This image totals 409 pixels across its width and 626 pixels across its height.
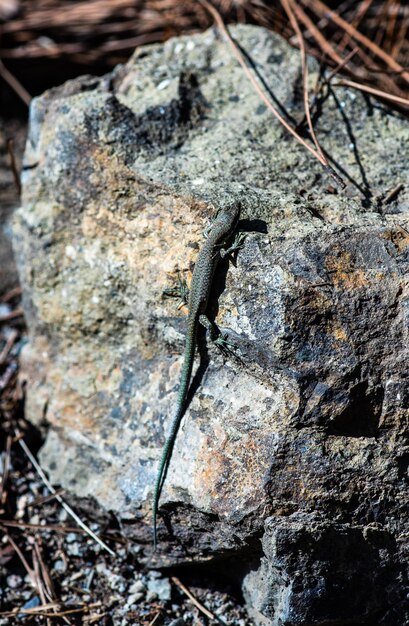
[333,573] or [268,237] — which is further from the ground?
[268,237]

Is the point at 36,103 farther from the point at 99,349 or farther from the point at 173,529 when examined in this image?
the point at 173,529

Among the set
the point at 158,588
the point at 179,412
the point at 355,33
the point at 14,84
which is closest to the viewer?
the point at 179,412

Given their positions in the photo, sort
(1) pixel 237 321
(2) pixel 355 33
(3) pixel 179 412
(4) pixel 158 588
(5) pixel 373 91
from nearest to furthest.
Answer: (1) pixel 237 321 → (3) pixel 179 412 → (4) pixel 158 588 → (5) pixel 373 91 → (2) pixel 355 33

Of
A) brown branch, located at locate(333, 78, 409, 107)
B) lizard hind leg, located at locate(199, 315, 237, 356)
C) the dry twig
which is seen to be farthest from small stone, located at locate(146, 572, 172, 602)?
brown branch, located at locate(333, 78, 409, 107)

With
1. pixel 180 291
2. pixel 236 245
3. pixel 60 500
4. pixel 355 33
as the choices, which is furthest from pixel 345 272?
pixel 355 33

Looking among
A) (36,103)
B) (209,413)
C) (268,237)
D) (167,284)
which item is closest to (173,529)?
(209,413)

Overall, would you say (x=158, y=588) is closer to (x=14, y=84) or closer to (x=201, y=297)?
(x=201, y=297)
